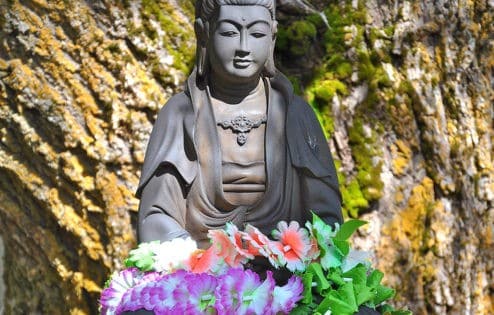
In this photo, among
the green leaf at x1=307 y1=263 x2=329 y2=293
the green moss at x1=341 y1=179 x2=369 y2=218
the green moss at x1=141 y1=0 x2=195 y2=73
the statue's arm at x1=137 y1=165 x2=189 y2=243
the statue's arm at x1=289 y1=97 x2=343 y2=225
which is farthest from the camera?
the green moss at x1=141 y1=0 x2=195 y2=73

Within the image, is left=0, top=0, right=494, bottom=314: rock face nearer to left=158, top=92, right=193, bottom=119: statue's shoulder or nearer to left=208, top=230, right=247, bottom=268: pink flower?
left=158, top=92, right=193, bottom=119: statue's shoulder

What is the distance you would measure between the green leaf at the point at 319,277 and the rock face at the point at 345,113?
1964 millimetres

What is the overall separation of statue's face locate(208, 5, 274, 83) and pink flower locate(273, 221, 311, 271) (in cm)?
61

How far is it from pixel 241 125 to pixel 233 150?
10 centimetres

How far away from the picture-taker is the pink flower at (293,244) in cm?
229

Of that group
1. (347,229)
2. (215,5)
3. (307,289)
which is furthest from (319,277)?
(215,5)

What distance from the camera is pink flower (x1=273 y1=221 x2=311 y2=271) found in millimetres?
2291

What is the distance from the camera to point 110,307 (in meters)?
2.34

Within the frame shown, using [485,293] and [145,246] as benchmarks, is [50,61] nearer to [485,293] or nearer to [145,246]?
[145,246]

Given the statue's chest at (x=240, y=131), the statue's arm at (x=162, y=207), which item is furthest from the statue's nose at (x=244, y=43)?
the statue's arm at (x=162, y=207)

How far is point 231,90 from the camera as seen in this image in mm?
2713

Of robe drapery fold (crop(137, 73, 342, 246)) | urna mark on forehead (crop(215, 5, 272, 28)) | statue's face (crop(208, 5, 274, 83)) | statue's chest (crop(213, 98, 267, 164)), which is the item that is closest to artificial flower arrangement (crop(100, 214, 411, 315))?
robe drapery fold (crop(137, 73, 342, 246))

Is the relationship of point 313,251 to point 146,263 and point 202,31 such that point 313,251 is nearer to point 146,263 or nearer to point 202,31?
point 146,263

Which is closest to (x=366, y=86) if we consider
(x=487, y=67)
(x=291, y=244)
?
(x=487, y=67)
